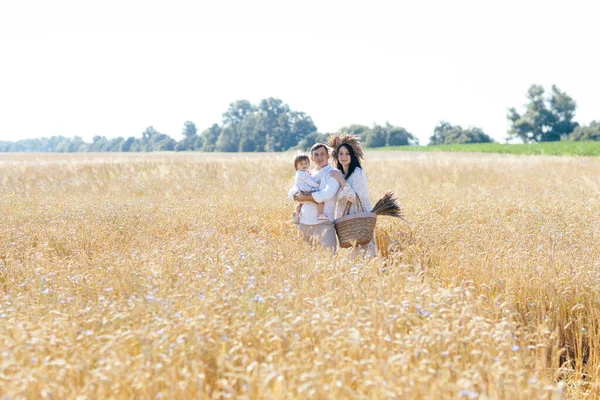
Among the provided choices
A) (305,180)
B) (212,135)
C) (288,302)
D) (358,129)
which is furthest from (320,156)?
(212,135)

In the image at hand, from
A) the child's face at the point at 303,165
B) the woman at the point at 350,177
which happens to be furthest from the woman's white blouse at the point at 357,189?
the child's face at the point at 303,165

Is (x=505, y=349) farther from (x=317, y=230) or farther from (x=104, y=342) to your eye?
(x=317, y=230)

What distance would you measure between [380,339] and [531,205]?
716cm

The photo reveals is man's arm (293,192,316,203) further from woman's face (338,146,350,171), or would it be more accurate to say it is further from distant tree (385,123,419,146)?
distant tree (385,123,419,146)

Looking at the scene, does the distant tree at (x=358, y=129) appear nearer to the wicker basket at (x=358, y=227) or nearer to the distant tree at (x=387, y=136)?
the distant tree at (x=387, y=136)

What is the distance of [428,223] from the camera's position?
771cm

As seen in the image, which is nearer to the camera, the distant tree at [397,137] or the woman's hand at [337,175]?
the woman's hand at [337,175]

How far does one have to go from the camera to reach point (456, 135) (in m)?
79.1

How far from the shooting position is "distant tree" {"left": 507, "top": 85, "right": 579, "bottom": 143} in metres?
77.0

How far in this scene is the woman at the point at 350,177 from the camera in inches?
257

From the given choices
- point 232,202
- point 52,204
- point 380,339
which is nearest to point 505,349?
point 380,339

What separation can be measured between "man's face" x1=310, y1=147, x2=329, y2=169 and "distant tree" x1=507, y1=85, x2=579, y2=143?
76.4 m

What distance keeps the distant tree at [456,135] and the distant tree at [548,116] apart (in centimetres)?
546

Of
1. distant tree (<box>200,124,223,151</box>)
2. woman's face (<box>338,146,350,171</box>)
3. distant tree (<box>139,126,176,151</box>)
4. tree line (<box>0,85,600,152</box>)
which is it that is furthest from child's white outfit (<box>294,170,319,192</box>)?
distant tree (<box>139,126,176,151</box>)
